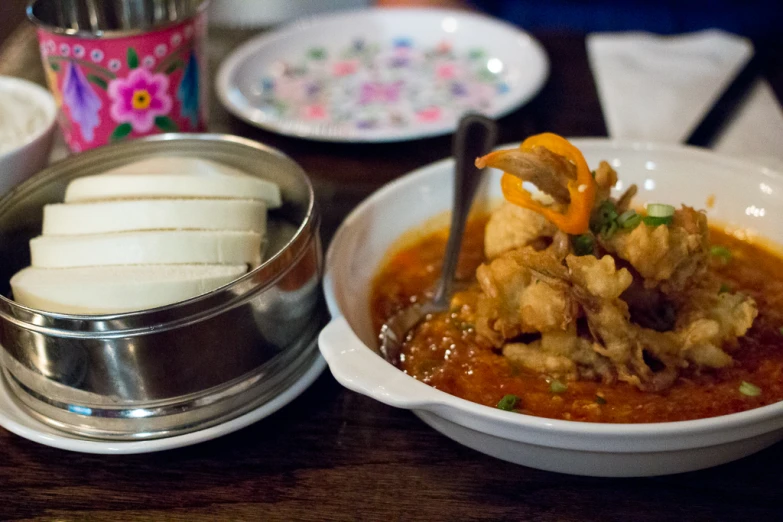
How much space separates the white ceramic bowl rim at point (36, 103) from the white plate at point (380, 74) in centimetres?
46

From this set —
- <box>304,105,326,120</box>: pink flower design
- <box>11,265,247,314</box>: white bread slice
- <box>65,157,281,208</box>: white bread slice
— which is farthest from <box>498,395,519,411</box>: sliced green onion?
<box>304,105,326,120</box>: pink flower design

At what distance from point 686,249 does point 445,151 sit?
89 centimetres

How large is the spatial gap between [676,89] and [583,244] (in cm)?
119

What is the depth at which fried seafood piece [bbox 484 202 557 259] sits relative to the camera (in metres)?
1.08

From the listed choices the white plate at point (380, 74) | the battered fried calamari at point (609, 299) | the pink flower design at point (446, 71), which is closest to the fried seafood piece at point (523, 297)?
the battered fried calamari at point (609, 299)

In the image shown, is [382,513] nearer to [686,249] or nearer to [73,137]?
[686,249]

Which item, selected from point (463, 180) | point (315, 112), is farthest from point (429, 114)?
point (463, 180)

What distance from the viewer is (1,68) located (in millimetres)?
2258

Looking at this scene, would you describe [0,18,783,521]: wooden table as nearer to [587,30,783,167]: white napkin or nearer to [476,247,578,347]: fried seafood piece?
[476,247,578,347]: fried seafood piece

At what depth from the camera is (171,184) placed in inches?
44.8

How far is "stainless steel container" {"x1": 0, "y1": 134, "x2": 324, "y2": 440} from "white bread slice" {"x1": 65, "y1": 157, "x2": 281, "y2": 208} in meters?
0.14

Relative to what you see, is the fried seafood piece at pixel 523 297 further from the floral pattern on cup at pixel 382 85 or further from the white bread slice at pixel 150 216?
the floral pattern on cup at pixel 382 85

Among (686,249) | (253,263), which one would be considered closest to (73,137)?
(253,263)

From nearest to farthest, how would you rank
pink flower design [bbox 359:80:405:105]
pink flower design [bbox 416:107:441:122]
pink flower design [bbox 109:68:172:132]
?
pink flower design [bbox 109:68:172:132], pink flower design [bbox 416:107:441:122], pink flower design [bbox 359:80:405:105]
